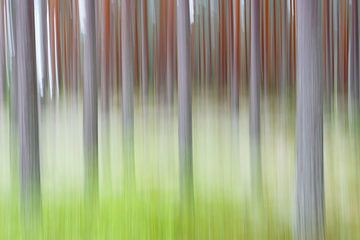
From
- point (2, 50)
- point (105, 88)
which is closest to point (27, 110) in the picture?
point (2, 50)

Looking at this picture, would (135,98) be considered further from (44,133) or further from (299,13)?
(299,13)

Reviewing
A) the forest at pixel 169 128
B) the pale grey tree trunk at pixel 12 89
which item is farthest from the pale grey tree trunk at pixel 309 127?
the pale grey tree trunk at pixel 12 89

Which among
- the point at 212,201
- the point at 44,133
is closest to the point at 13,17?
the point at 44,133

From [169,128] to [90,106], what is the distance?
281 millimetres

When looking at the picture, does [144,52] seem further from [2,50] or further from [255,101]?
[2,50]

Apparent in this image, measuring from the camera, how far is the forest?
1235mm

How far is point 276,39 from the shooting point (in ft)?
6.04

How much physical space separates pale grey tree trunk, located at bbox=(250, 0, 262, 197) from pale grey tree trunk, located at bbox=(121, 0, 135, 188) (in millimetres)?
386

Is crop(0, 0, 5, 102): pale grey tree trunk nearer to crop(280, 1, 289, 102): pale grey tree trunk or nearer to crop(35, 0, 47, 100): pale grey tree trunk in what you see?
crop(35, 0, 47, 100): pale grey tree trunk

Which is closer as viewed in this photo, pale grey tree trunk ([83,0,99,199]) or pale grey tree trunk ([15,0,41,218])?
pale grey tree trunk ([15,0,41,218])

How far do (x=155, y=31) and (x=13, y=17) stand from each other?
67cm

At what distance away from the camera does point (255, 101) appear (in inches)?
65.3

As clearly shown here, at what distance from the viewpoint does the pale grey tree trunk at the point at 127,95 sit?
1.49 metres

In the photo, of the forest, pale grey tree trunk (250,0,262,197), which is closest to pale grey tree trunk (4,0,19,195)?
the forest
